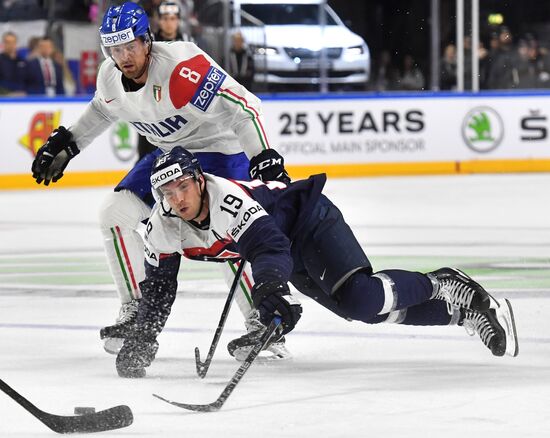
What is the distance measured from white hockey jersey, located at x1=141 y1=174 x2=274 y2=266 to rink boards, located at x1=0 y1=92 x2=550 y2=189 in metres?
7.12

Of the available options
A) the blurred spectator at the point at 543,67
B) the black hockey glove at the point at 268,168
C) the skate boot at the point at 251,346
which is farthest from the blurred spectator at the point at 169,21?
the blurred spectator at the point at 543,67

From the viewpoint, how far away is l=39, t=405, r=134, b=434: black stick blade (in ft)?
10.0

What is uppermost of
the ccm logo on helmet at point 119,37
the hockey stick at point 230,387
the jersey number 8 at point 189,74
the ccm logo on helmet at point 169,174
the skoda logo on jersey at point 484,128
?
the ccm logo on helmet at point 119,37

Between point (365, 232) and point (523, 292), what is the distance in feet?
7.88

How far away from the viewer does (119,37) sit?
4031 mm

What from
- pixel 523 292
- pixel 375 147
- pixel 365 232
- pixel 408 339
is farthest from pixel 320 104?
pixel 408 339

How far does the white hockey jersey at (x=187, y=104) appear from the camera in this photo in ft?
13.7

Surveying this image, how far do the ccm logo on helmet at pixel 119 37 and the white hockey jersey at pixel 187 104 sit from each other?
6.1 inches

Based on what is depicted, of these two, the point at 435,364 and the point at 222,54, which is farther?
the point at 222,54

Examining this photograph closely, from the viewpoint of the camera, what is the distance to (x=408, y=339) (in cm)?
440

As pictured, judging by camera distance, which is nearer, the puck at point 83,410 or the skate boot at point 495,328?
the puck at point 83,410

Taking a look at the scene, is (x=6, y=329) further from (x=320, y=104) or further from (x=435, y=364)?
(x=320, y=104)

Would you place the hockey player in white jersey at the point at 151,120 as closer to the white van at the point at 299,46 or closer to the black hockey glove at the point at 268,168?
the black hockey glove at the point at 268,168

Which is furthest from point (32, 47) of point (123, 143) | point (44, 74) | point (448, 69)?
point (448, 69)
